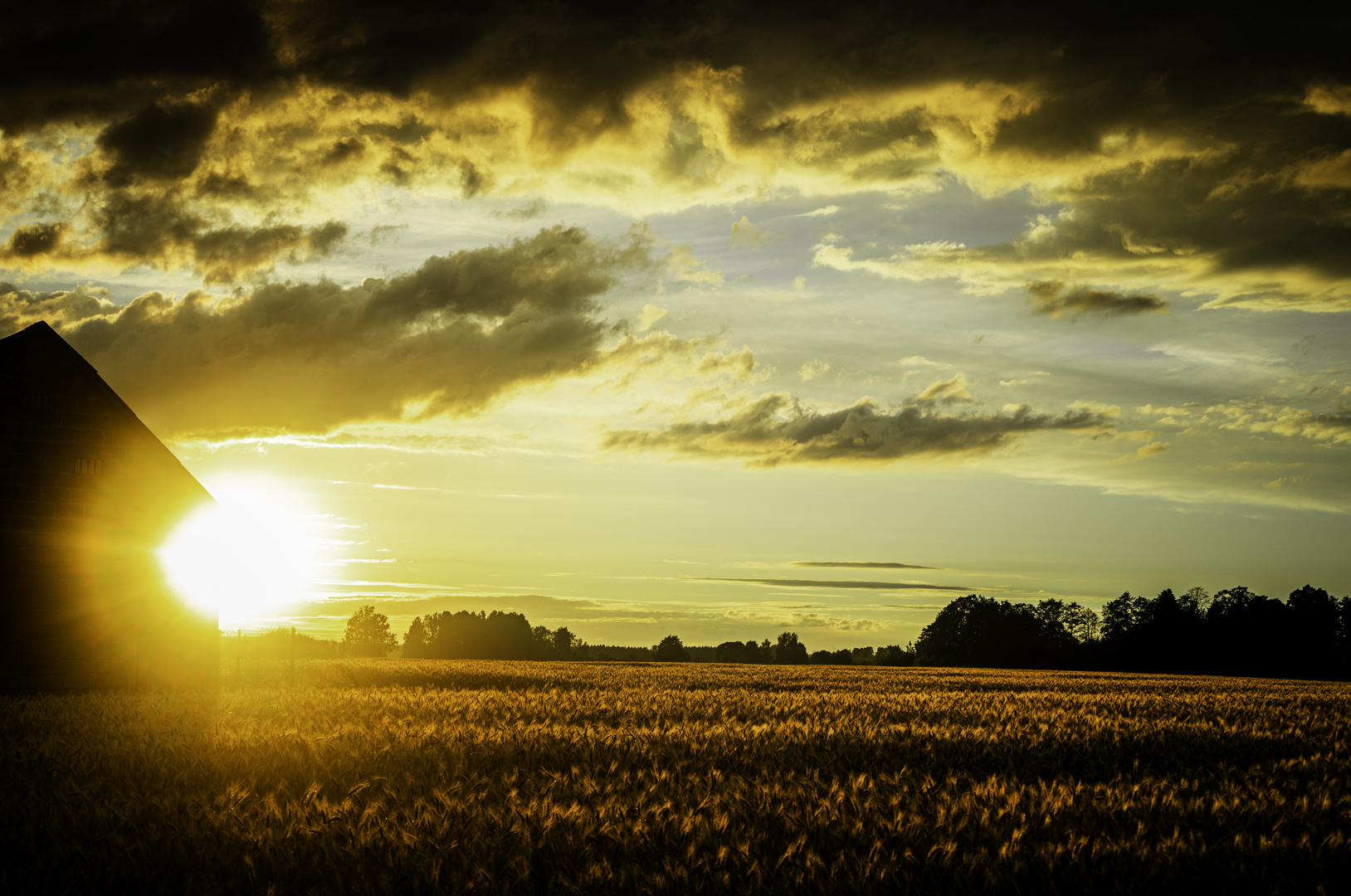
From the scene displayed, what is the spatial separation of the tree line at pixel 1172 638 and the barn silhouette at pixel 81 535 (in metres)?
91.6

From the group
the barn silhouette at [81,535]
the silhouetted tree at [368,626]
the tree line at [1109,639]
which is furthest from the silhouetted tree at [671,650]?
the barn silhouette at [81,535]

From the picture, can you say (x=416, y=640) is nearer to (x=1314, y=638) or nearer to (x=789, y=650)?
(x=789, y=650)

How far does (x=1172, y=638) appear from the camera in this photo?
96562 mm

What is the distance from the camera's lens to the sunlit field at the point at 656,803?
555cm

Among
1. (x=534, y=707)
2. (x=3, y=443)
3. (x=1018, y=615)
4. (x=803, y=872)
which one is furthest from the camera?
(x=1018, y=615)

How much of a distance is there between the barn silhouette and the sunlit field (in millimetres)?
6383

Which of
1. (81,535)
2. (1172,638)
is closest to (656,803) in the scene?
(81,535)

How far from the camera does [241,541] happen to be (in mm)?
25047

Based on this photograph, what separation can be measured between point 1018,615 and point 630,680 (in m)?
90.1

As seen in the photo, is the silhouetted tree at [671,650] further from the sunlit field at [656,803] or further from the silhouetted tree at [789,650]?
the sunlit field at [656,803]

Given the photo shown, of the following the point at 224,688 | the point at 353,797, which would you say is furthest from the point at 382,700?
the point at 353,797

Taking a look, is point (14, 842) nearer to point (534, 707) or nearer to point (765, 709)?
point (534, 707)

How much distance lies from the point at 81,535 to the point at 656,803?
66.7 ft

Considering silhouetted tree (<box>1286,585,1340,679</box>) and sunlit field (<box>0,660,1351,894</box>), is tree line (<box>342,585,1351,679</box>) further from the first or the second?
sunlit field (<box>0,660,1351,894</box>)
